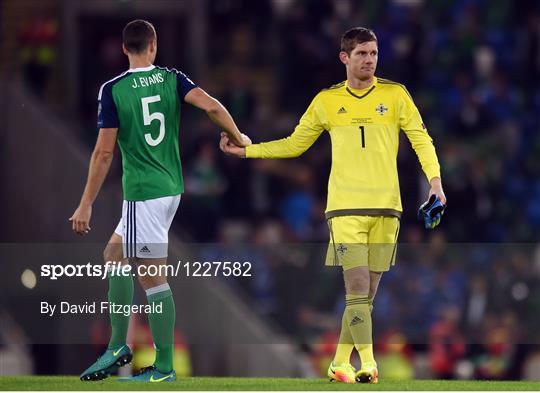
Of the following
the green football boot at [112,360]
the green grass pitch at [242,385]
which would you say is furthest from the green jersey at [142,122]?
the green grass pitch at [242,385]

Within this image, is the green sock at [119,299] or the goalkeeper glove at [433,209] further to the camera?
the green sock at [119,299]

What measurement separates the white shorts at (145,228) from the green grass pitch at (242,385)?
2.55 feet

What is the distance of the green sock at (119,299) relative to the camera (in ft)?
34.6

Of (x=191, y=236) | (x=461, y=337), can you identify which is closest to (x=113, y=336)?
(x=461, y=337)

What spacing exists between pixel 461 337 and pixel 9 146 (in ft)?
19.0

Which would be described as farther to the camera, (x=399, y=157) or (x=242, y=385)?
(x=399, y=157)

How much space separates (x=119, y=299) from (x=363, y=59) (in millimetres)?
2035

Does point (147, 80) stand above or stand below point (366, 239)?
above

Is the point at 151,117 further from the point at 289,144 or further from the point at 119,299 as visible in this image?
the point at 119,299

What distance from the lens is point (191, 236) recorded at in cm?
1766

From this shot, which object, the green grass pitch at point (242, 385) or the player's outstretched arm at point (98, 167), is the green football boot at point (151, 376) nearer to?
the green grass pitch at point (242, 385)

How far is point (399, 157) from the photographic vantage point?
18078 mm

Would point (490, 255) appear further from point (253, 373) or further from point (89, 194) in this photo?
point (89, 194)
